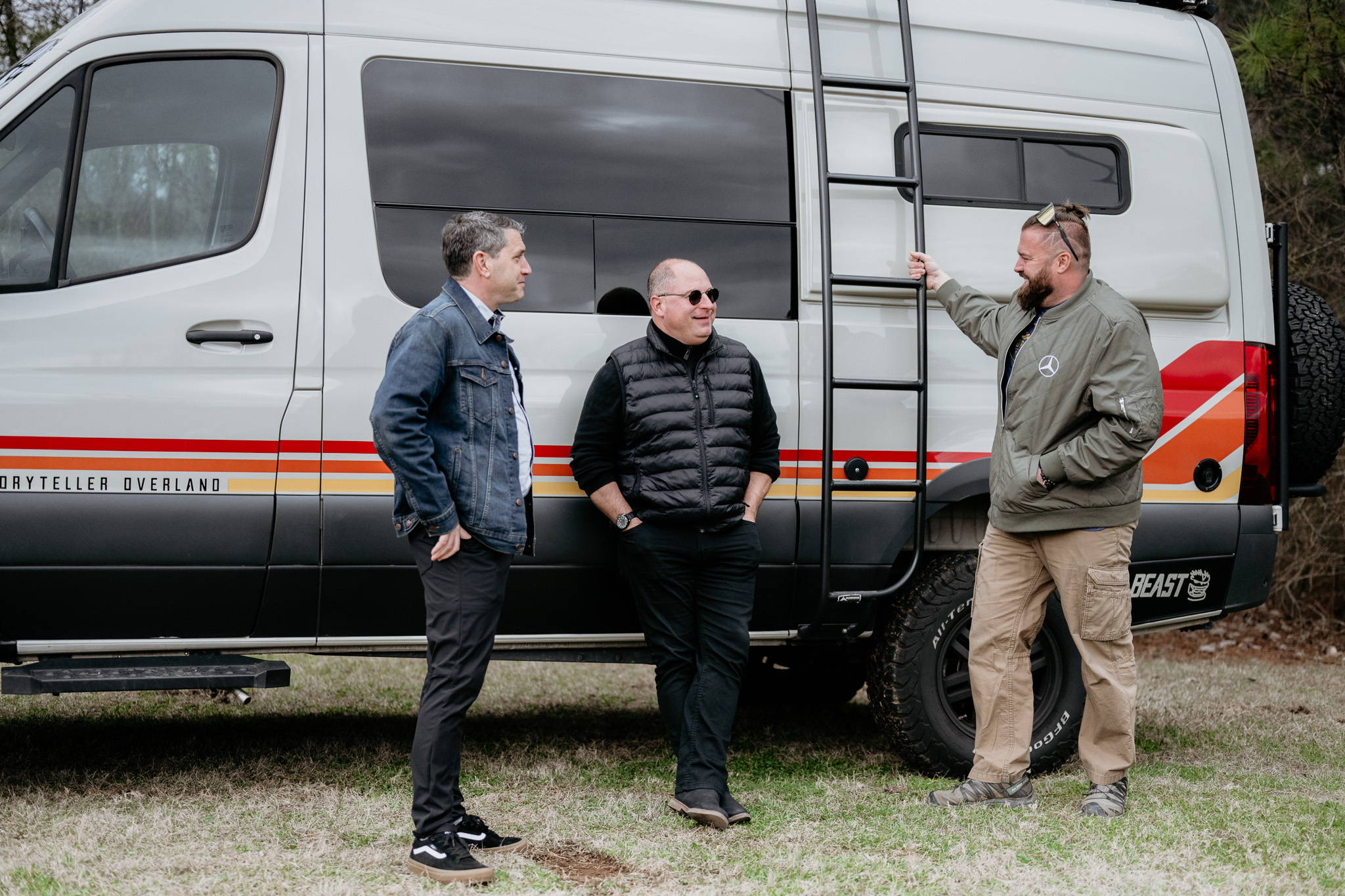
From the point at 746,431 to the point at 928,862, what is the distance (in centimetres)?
138

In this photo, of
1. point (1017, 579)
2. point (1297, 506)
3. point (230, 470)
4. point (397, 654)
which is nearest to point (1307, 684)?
point (1297, 506)

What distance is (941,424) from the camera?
15.1ft

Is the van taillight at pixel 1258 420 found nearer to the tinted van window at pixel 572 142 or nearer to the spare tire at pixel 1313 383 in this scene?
the spare tire at pixel 1313 383

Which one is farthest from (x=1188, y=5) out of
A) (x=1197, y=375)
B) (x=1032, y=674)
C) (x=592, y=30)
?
(x=1032, y=674)

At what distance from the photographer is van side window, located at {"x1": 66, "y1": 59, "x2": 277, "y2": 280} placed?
392 centimetres

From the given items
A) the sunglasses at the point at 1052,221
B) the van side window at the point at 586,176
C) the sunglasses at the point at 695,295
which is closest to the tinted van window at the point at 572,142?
the van side window at the point at 586,176

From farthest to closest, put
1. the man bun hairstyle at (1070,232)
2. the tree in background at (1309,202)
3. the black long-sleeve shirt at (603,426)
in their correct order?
the tree in background at (1309,202), the man bun hairstyle at (1070,232), the black long-sleeve shirt at (603,426)

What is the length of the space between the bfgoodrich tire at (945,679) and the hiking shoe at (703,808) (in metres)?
0.87

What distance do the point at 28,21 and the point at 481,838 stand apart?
5683mm

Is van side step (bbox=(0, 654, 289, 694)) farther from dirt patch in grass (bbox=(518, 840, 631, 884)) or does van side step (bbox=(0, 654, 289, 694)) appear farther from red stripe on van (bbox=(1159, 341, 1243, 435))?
red stripe on van (bbox=(1159, 341, 1243, 435))

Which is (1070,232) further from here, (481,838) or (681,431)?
(481,838)

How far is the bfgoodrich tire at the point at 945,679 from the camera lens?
465 centimetres

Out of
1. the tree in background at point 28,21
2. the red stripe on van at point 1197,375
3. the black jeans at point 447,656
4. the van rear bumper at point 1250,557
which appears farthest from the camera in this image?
the tree in background at point 28,21

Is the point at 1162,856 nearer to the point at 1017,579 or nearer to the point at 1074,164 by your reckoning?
the point at 1017,579
